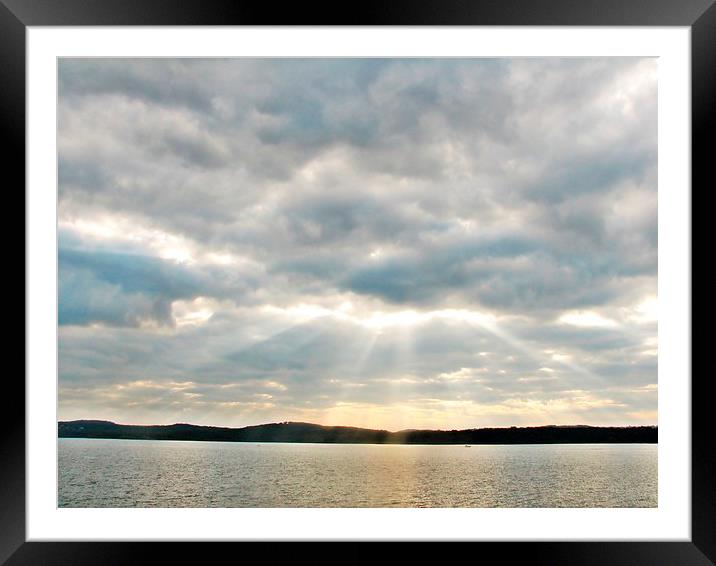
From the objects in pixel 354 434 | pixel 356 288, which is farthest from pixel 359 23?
pixel 354 434

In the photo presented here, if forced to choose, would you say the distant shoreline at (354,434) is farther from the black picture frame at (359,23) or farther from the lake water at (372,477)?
the black picture frame at (359,23)

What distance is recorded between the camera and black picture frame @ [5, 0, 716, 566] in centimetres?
162

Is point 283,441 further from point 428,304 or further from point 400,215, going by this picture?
point 400,215

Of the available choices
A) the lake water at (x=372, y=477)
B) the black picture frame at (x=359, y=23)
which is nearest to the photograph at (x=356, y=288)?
the lake water at (x=372, y=477)

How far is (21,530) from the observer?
1643 mm

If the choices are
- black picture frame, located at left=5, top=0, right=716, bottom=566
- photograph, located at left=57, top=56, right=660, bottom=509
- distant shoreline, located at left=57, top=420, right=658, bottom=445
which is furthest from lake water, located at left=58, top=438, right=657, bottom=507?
black picture frame, located at left=5, top=0, right=716, bottom=566

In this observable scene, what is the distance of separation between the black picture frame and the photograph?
19.3 metres

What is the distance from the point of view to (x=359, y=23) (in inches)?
65.1

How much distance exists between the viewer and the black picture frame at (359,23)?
162 cm

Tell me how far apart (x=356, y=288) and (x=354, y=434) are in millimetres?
5912

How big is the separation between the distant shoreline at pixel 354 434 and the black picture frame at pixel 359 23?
64.8ft

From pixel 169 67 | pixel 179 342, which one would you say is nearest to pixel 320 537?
pixel 169 67

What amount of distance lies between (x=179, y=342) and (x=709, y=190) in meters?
23.7

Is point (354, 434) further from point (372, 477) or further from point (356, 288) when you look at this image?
point (356, 288)
